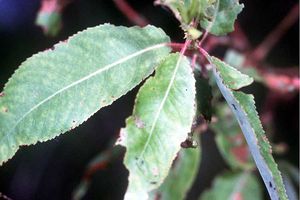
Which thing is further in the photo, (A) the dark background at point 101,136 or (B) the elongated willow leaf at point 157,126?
(A) the dark background at point 101,136

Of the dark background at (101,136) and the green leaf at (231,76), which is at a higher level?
the dark background at (101,136)

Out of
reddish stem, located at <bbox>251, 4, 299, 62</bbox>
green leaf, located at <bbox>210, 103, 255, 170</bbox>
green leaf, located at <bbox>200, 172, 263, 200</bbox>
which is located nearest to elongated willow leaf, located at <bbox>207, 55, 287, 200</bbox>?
green leaf, located at <bbox>210, 103, 255, 170</bbox>

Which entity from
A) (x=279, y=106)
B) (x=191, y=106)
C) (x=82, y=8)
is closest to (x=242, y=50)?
(x=279, y=106)

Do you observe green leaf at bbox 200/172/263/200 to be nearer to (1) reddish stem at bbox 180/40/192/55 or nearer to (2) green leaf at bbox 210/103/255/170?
(2) green leaf at bbox 210/103/255/170

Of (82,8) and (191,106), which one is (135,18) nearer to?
(82,8)

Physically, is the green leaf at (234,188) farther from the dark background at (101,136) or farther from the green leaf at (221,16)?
the green leaf at (221,16)

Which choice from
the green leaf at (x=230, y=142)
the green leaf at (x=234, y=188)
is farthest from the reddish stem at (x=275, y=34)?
the green leaf at (x=234, y=188)
